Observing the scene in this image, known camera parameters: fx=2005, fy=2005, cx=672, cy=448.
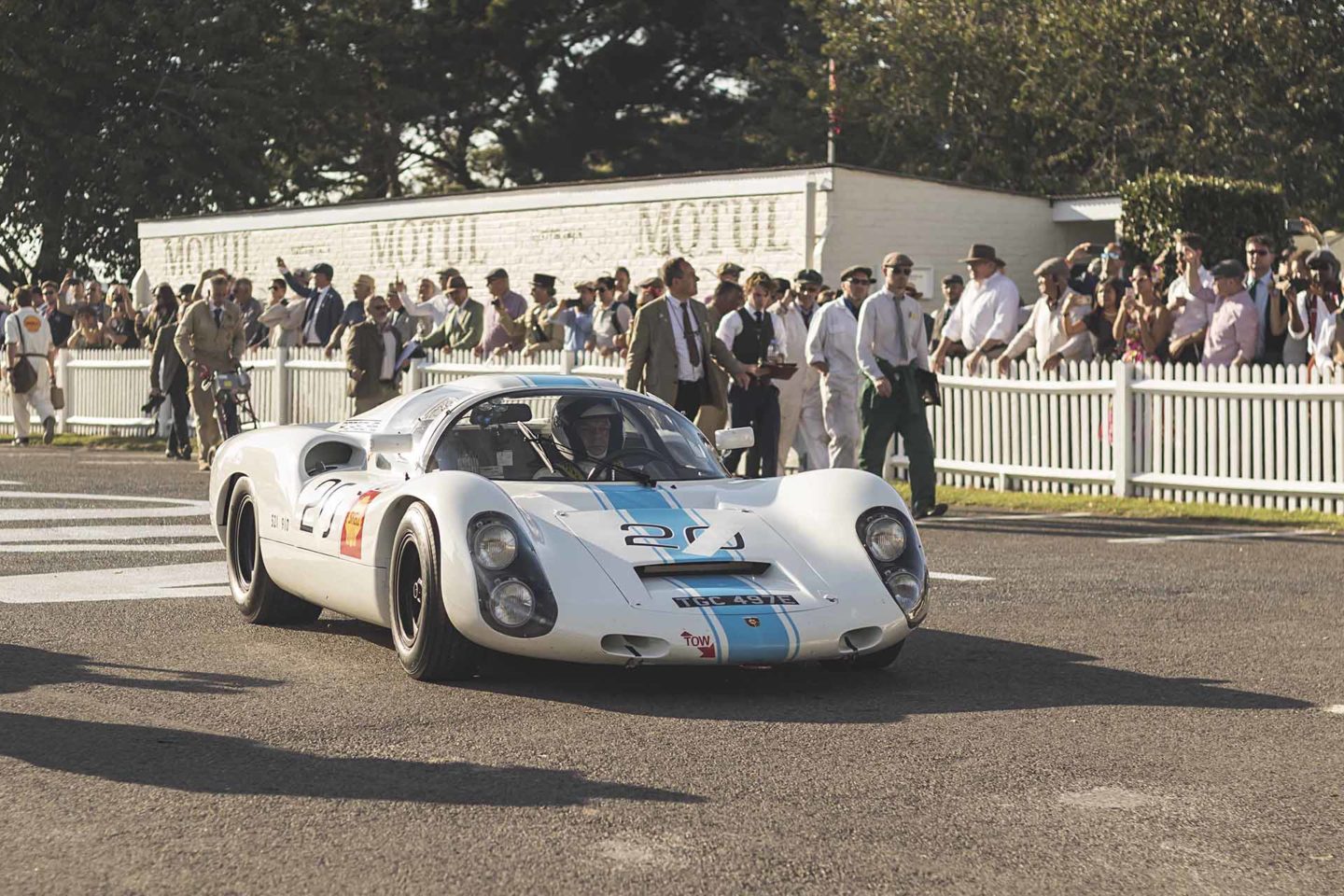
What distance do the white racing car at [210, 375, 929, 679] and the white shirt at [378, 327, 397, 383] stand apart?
9.64 m

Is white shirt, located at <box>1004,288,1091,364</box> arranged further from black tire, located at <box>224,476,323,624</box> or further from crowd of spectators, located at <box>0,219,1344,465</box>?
black tire, located at <box>224,476,323,624</box>

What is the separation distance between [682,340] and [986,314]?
5062 millimetres

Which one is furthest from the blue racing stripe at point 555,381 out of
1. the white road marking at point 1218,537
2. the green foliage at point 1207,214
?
the green foliage at point 1207,214

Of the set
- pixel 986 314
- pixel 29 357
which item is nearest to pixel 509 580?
pixel 986 314

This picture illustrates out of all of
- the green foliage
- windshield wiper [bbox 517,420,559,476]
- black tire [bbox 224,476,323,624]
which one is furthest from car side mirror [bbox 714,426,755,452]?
the green foliage

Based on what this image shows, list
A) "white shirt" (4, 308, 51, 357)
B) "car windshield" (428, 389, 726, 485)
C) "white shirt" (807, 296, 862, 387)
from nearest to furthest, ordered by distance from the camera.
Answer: "car windshield" (428, 389, 726, 485) → "white shirt" (807, 296, 862, 387) → "white shirt" (4, 308, 51, 357)

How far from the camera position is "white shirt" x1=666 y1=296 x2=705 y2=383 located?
1400cm

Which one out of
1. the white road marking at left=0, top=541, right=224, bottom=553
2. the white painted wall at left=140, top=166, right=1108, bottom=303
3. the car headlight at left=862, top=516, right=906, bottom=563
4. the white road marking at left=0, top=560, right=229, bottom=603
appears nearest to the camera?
the car headlight at left=862, top=516, right=906, bottom=563

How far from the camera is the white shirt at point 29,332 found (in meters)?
24.8

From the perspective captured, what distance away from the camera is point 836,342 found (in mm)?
16125

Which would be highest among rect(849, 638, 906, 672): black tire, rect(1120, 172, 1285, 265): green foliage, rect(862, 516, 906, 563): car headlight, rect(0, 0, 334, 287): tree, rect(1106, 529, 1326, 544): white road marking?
rect(0, 0, 334, 287): tree

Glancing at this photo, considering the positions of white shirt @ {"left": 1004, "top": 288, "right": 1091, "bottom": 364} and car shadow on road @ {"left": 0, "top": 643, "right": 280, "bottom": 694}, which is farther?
white shirt @ {"left": 1004, "top": 288, "right": 1091, "bottom": 364}

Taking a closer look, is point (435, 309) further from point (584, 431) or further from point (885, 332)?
point (584, 431)

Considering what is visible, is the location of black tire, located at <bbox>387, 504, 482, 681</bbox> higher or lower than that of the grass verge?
higher
